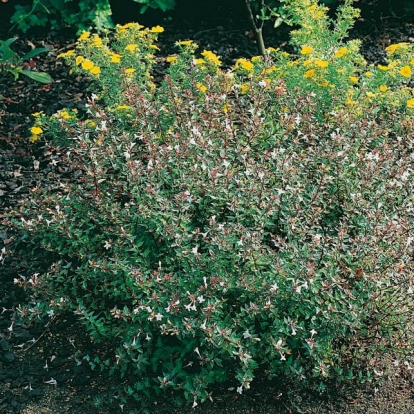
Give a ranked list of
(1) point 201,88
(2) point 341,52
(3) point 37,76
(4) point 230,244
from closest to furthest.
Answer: (4) point 230,244, (1) point 201,88, (2) point 341,52, (3) point 37,76

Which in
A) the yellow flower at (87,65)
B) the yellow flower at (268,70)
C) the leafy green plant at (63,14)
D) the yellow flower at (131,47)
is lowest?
the leafy green plant at (63,14)

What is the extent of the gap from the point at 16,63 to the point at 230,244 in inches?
113

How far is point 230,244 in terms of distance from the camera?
9.97 ft

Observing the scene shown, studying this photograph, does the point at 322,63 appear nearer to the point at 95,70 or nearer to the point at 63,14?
the point at 95,70

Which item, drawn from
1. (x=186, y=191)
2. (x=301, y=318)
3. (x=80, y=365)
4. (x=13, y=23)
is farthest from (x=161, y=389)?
(x=13, y=23)

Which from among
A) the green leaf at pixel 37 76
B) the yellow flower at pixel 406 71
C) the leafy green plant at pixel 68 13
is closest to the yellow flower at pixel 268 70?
the yellow flower at pixel 406 71

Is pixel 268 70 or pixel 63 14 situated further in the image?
pixel 63 14

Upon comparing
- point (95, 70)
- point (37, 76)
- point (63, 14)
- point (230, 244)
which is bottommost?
point (230, 244)

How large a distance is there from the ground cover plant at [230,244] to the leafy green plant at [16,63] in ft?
3.89

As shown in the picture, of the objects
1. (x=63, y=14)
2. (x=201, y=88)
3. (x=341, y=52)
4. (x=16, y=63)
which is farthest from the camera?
(x=63, y=14)

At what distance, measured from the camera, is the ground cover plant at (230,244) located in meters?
3.01

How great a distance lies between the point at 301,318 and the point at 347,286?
0.26 metres

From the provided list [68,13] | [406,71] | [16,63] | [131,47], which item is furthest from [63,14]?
[406,71]

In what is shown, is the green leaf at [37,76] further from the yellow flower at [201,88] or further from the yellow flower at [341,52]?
the yellow flower at [341,52]
